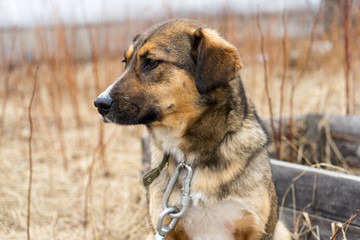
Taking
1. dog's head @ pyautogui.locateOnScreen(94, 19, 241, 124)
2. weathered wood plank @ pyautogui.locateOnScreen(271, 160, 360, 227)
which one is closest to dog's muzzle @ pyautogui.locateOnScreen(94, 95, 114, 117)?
dog's head @ pyautogui.locateOnScreen(94, 19, 241, 124)

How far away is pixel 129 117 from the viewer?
205cm

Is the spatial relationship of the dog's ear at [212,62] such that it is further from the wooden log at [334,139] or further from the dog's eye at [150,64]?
the wooden log at [334,139]

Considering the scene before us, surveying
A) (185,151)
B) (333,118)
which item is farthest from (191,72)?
(333,118)

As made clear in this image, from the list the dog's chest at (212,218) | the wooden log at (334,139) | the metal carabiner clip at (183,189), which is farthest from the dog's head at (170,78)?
the wooden log at (334,139)

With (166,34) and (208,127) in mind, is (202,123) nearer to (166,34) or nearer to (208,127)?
(208,127)

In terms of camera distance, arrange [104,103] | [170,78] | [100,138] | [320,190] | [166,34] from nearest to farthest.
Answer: [104,103] → [170,78] → [166,34] → [320,190] → [100,138]

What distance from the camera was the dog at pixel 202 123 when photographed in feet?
6.74

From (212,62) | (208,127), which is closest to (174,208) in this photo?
(208,127)

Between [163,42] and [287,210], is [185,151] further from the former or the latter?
[287,210]

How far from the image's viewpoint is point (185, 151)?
2.17 metres

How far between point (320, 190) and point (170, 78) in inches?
52.9

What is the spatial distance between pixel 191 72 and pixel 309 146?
6.79 ft

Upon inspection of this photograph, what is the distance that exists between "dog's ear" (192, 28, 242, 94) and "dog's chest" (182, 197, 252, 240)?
2.10 feet

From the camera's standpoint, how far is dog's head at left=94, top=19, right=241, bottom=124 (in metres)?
2.03
